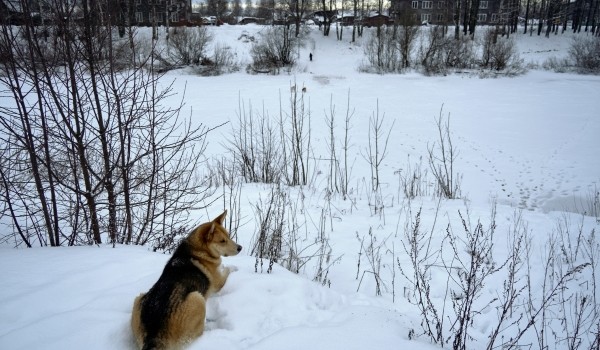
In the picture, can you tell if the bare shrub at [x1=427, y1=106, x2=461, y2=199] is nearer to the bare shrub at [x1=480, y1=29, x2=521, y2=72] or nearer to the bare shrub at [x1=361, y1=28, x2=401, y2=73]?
the bare shrub at [x1=361, y1=28, x2=401, y2=73]

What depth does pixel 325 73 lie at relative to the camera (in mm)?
30750

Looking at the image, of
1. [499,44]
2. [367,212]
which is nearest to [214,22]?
[499,44]

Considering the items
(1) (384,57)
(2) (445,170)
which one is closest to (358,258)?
(2) (445,170)

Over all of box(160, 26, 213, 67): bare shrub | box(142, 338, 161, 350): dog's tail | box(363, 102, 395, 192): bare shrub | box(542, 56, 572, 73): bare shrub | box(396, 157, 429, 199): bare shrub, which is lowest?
box(396, 157, 429, 199): bare shrub

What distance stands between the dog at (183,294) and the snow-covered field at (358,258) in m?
0.16

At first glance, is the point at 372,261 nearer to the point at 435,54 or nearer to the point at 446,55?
the point at 446,55

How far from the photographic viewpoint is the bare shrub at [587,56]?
28323 millimetres

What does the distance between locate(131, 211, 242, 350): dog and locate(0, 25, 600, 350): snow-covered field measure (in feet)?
0.53

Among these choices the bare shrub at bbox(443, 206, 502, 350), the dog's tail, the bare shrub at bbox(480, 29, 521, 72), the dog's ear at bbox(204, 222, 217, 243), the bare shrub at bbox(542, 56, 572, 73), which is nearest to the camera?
the dog's tail

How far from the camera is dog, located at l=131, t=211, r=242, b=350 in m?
2.44

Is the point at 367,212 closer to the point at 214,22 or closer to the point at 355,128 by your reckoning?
the point at 355,128

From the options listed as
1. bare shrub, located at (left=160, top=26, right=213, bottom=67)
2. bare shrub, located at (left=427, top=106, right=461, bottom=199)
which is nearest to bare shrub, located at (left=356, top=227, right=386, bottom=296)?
bare shrub, located at (left=427, top=106, right=461, bottom=199)

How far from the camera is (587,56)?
2889cm

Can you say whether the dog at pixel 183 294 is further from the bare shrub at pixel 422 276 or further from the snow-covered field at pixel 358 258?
the bare shrub at pixel 422 276
